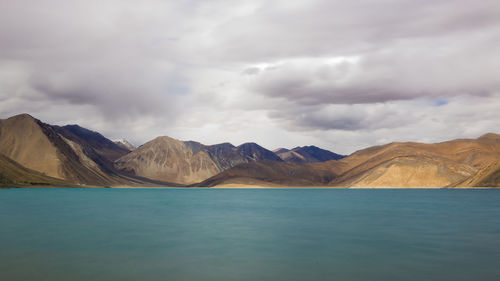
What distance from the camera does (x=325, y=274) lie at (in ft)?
86.1

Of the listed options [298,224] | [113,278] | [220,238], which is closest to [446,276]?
[113,278]

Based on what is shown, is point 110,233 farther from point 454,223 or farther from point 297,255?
point 454,223

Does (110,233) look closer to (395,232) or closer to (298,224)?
(298,224)

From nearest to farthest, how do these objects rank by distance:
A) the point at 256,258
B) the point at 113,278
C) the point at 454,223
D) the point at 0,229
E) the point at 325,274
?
the point at 113,278, the point at 325,274, the point at 256,258, the point at 0,229, the point at 454,223

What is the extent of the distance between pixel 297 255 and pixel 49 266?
18.3m

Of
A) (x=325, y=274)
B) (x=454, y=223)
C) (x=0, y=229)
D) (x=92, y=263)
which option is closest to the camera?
(x=325, y=274)

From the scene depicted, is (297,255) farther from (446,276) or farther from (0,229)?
(0,229)

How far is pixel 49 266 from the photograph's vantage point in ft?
89.9

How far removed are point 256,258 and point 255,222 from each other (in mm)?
28268

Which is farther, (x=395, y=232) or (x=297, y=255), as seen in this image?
(x=395, y=232)

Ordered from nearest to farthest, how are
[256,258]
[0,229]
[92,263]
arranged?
1. [92,263]
2. [256,258]
3. [0,229]

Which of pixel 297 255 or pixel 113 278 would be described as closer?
pixel 113 278

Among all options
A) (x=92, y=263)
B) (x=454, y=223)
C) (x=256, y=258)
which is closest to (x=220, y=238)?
(x=256, y=258)

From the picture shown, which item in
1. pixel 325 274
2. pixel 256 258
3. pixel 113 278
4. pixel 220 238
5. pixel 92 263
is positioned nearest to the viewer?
pixel 113 278
